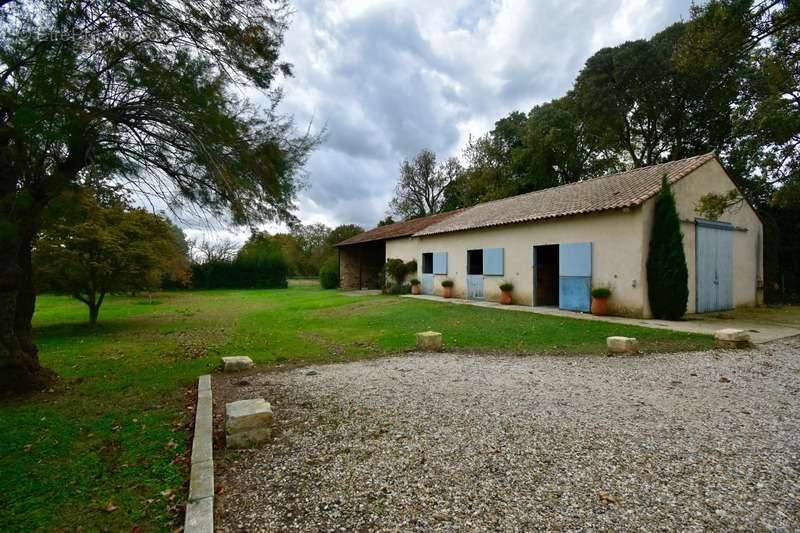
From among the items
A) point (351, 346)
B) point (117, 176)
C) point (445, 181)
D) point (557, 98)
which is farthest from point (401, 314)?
point (445, 181)

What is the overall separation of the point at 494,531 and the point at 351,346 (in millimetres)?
6048

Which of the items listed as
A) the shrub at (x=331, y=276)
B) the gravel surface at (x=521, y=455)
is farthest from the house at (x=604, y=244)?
the shrub at (x=331, y=276)

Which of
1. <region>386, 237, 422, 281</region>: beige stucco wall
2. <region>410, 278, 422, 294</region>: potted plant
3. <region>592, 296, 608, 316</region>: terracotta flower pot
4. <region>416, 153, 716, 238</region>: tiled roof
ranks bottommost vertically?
<region>592, 296, 608, 316</region>: terracotta flower pot

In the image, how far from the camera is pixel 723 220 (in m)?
12.6

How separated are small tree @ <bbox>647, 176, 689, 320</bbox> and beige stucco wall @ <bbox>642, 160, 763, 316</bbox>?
19 centimetres

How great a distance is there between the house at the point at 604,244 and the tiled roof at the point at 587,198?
0.16ft

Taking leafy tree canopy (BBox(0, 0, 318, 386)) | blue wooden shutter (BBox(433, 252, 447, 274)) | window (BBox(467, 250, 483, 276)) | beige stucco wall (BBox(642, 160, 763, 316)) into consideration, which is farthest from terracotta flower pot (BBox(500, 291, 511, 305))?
leafy tree canopy (BBox(0, 0, 318, 386))

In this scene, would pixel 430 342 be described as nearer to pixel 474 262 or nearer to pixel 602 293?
pixel 602 293

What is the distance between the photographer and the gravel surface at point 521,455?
2348mm

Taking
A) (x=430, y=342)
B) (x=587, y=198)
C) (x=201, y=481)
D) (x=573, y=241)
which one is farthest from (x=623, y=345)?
(x=587, y=198)

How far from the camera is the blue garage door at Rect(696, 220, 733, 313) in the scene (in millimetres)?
11523

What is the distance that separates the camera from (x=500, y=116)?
31.0 meters

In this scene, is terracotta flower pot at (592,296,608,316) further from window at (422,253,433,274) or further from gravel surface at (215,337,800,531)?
window at (422,253,433,274)

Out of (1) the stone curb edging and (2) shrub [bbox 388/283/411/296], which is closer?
(1) the stone curb edging
